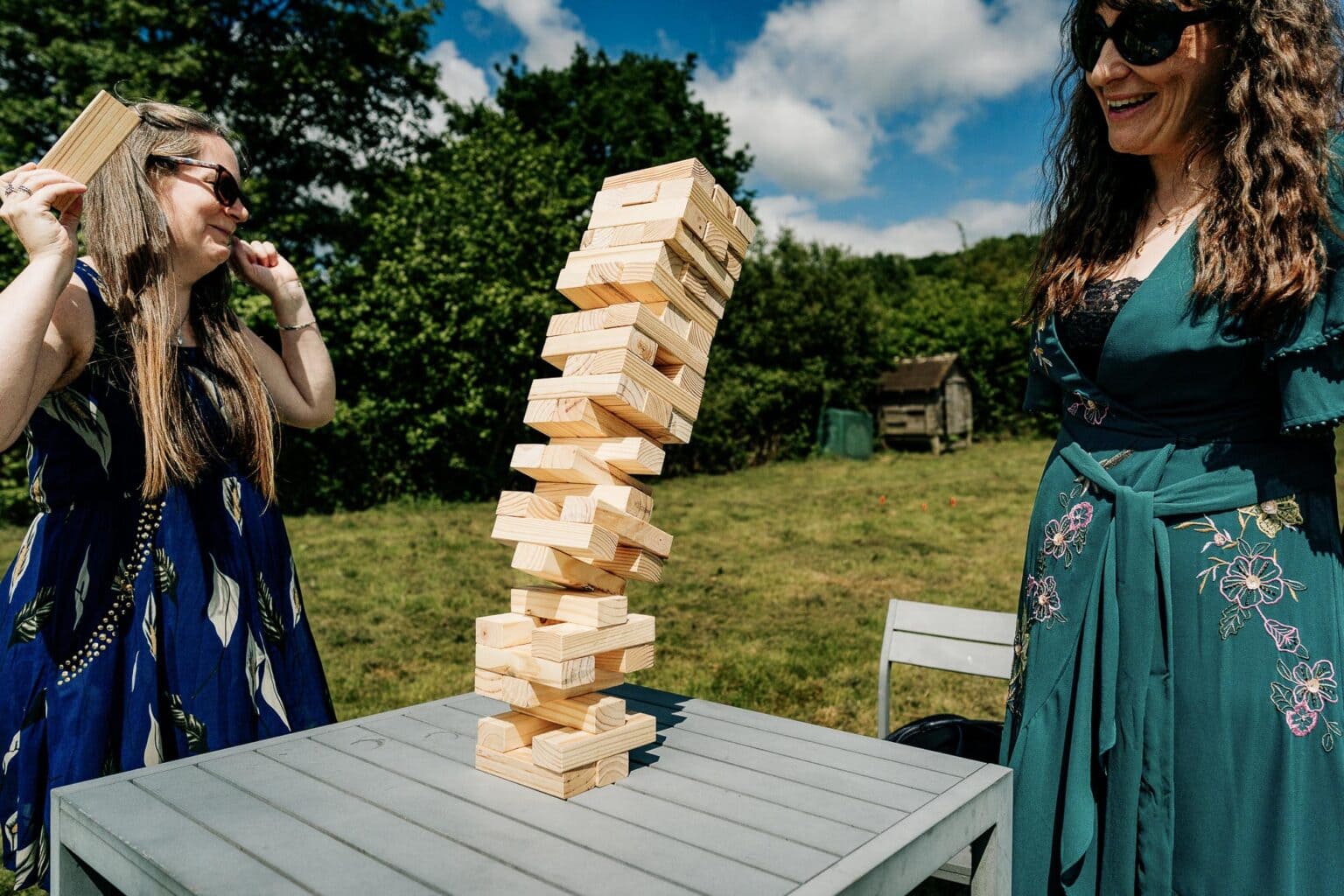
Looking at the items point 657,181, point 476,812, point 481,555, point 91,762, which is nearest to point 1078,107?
point 657,181

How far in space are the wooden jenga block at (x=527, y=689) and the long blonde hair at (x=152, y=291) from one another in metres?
0.81

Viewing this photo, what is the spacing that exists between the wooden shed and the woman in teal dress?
17.4 metres

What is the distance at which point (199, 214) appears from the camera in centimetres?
210

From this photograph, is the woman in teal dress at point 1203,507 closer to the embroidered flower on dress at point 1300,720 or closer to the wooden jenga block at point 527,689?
the embroidered flower on dress at point 1300,720

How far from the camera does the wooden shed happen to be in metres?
19.0

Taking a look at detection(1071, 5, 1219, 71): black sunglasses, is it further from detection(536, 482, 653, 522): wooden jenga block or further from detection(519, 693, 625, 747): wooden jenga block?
detection(519, 693, 625, 747): wooden jenga block

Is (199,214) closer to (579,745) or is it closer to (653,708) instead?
(579,745)

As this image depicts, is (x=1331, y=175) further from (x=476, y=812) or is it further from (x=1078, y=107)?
(x=476, y=812)

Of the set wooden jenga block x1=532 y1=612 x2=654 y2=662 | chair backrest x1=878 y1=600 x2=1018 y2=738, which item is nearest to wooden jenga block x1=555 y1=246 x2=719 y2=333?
wooden jenga block x1=532 y1=612 x2=654 y2=662

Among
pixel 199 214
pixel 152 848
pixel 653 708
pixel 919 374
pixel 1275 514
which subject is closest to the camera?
pixel 152 848

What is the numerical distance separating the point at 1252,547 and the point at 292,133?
14.6 metres

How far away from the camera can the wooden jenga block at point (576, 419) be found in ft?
5.87

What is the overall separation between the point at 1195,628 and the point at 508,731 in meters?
1.33

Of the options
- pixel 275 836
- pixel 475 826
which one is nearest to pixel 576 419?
pixel 475 826
